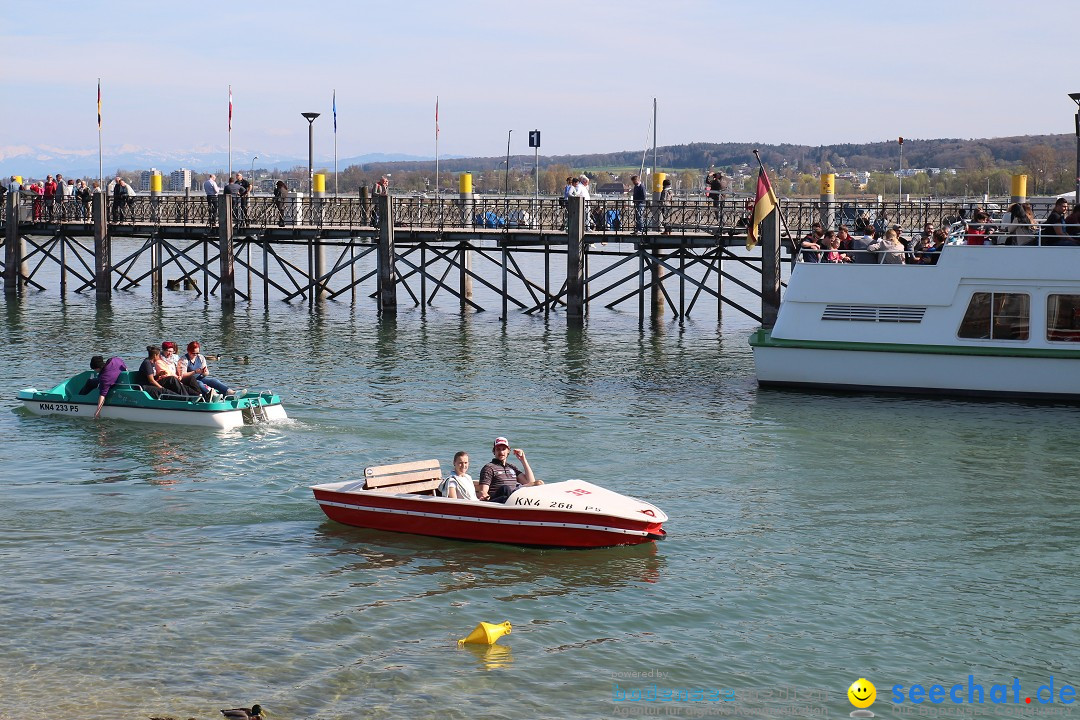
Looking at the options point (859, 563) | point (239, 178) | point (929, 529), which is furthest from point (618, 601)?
point (239, 178)

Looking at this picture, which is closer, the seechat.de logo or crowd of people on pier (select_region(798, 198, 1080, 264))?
the seechat.de logo

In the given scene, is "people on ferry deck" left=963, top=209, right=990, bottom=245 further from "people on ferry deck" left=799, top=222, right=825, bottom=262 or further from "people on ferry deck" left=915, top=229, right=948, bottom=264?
"people on ferry deck" left=799, top=222, right=825, bottom=262

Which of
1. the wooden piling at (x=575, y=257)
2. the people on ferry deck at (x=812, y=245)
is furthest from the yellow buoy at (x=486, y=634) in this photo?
the wooden piling at (x=575, y=257)

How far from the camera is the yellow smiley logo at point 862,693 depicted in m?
11.9

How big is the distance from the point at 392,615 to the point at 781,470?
8772 mm

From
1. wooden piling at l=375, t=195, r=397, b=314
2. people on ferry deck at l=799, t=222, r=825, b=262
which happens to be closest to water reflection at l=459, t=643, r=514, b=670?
people on ferry deck at l=799, t=222, r=825, b=262

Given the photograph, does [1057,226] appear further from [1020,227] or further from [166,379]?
[166,379]

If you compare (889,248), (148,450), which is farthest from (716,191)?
(148,450)

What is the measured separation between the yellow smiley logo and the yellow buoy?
3.40 metres

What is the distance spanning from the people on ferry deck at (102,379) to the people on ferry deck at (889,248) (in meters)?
15.0

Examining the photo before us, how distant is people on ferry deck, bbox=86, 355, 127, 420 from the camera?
79.5 ft

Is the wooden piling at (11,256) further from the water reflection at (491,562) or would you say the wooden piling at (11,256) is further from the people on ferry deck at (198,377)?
the water reflection at (491,562)

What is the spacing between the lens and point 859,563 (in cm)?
1591

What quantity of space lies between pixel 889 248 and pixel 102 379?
51.7ft
